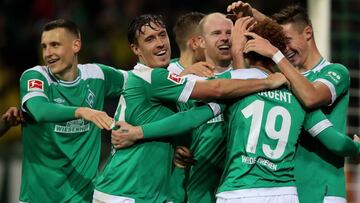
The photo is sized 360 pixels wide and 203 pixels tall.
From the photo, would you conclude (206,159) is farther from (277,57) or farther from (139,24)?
(277,57)

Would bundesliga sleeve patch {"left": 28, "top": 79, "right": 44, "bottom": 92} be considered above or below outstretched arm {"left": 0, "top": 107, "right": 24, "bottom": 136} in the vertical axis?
above

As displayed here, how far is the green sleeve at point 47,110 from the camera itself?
6.19 metres

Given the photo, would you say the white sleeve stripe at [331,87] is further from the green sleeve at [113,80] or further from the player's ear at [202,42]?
the green sleeve at [113,80]

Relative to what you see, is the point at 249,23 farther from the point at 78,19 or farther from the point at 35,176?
the point at 78,19

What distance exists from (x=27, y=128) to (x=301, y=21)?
2.22 m

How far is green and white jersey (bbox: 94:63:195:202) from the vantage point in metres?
6.20

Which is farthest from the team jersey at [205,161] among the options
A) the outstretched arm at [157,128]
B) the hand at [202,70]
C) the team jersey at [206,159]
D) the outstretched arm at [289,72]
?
the outstretched arm at [289,72]

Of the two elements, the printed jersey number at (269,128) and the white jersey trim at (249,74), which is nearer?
the printed jersey number at (269,128)

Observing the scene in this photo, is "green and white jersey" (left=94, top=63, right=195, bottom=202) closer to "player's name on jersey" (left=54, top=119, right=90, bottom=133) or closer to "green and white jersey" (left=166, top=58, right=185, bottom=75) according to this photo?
"player's name on jersey" (left=54, top=119, right=90, bottom=133)

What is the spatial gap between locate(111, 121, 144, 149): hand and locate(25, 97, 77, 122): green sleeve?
321 mm

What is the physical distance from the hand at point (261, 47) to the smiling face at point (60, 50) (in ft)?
5.25

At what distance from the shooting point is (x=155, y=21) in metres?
6.54

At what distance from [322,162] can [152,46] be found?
57.8 inches

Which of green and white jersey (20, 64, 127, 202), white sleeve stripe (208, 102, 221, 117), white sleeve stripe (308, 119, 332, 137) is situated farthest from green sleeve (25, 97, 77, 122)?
white sleeve stripe (308, 119, 332, 137)
